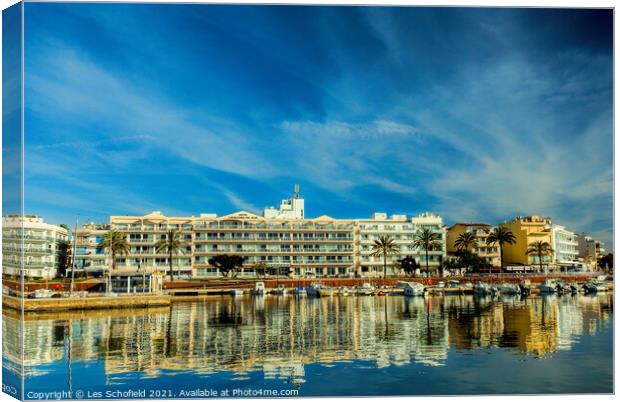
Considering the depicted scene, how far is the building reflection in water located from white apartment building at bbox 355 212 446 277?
52916 mm

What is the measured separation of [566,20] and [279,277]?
7406cm

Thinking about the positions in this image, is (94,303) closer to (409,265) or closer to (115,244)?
(115,244)

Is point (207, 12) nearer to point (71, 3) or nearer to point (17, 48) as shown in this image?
point (71, 3)

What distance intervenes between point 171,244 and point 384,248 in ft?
101

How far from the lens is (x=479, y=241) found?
10275cm

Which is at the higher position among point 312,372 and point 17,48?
point 17,48

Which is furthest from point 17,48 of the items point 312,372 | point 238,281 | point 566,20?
point 238,281

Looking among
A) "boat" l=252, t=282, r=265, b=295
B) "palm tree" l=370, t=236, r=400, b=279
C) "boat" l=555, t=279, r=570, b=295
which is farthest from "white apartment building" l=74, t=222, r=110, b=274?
"boat" l=555, t=279, r=570, b=295

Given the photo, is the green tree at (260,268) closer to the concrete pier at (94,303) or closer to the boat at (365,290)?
the boat at (365,290)

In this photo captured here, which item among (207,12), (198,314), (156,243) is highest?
(207,12)

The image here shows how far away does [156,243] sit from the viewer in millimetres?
89250

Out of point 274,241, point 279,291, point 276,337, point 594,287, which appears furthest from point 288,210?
point 276,337

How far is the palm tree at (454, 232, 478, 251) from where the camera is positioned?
3777 inches

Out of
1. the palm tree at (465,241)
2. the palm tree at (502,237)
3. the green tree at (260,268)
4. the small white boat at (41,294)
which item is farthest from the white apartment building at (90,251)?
the palm tree at (502,237)
